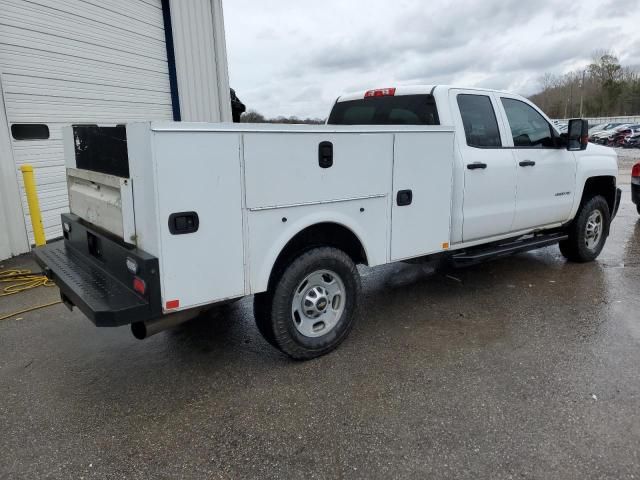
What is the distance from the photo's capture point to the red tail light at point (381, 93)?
15.9 feet

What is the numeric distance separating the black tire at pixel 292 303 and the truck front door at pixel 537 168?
2334 mm

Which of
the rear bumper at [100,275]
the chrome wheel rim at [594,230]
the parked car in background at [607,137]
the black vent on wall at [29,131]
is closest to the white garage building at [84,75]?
the black vent on wall at [29,131]

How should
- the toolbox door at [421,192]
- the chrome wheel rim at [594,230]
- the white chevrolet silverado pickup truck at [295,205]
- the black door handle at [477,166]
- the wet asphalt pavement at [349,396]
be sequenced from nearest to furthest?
the wet asphalt pavement at [349,396]
the white chevrolet silverado pickup truck at [295,205]
the toolbox door at [421,192]
the black door handle at [477,166]
the chrome wheel rim at [594,230]

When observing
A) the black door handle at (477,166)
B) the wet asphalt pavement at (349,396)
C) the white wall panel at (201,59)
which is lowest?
the wet asphalt pavement at (349,396)

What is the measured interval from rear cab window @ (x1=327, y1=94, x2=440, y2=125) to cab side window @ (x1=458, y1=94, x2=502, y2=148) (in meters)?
0.32

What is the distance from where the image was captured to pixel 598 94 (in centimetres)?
7356

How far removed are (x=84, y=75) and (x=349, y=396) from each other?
22.2 feet

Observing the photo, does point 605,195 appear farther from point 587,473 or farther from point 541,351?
point 587,473

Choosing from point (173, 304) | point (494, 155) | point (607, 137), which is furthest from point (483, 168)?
point (607, 137)

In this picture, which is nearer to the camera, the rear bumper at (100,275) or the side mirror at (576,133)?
the rear bumper at (100,275)

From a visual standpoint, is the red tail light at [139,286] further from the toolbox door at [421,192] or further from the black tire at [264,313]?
the toolbox door at [421,192]

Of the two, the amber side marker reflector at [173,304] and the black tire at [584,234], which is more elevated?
the amber side marker reflector at [173,304]

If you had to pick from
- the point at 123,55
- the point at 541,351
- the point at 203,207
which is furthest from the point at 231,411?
the point at 123,55

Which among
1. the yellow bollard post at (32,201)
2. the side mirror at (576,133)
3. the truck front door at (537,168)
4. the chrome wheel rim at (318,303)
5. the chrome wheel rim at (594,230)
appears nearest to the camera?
the chrome wheel rim at (318,303)
